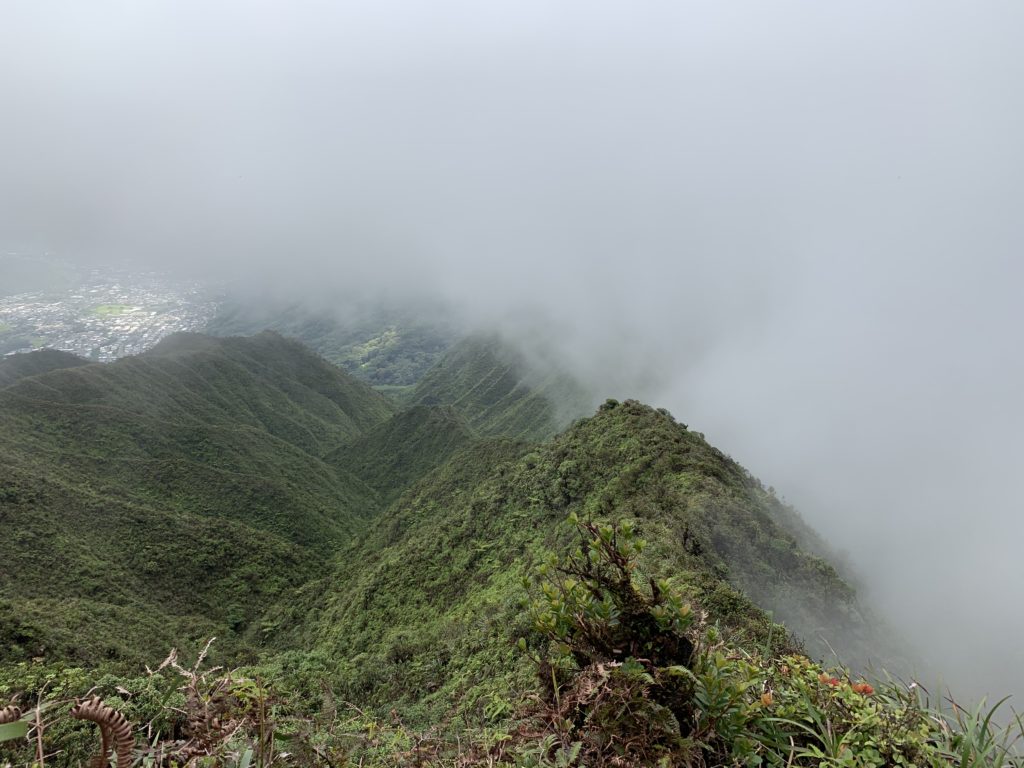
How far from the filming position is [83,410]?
188ft

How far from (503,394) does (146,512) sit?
112314 mm

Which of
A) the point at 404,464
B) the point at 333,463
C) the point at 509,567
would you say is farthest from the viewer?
the point at 333,463

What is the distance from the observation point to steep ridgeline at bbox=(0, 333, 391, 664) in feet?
88.5

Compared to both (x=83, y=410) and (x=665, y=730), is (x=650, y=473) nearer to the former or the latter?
(x=665, y=730)

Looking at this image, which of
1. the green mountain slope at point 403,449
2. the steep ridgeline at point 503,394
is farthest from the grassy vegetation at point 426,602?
the steep ridgeline at point 503,394

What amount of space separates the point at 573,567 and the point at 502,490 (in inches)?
1067

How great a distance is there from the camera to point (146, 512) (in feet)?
132

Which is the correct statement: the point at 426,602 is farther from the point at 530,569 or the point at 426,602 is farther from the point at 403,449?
the point at 403,449

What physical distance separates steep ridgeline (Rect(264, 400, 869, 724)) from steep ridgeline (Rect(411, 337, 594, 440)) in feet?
180

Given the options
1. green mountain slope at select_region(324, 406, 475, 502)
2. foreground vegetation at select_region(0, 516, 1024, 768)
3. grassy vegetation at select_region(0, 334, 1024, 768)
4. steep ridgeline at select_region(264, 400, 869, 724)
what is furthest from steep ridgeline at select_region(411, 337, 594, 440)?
foreground vegetation at select_region(0, 516, 1024, 768)

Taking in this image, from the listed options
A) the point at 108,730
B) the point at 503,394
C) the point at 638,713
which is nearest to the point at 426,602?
the point at 638,713

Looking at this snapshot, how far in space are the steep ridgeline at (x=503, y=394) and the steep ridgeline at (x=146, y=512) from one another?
37.2m

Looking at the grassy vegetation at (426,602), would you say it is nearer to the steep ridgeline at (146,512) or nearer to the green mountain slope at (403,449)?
the steep ridgeline at (146,512)

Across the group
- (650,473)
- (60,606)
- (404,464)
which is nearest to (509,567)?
(650,473)
